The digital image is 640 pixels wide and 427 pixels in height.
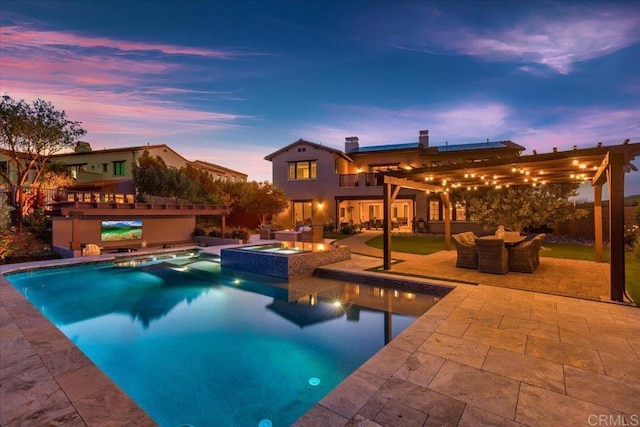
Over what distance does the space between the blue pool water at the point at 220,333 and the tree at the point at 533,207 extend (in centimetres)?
840

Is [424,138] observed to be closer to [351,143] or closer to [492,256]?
[351,143]

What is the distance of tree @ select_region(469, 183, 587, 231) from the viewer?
496 inches

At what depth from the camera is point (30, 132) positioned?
47.4 feet

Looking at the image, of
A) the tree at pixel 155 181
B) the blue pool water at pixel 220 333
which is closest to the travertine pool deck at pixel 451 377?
the blue pool water at pixel 220 333

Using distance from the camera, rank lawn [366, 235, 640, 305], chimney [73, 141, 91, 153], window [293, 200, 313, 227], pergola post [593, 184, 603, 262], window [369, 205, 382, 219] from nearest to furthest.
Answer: lawn [366, 235, 640, 305]
pergola post [593, 184, 603, 262]
window [293, 200, 313, 227]
chimney [73, 141, 91, 153]
window [369, 205, 382, 219]

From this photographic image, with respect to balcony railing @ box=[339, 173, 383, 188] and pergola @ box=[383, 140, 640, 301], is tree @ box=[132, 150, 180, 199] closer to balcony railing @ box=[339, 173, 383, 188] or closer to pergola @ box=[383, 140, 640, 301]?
balcony railing @ box=[339, 173, 383, 188]

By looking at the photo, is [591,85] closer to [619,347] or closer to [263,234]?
[619,347]

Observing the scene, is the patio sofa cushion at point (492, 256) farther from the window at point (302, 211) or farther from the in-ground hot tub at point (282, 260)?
the window at point (302, 211)

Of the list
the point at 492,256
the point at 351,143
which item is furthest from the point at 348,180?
the point at 492,256

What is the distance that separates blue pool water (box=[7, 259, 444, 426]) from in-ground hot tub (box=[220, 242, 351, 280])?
1.48ft

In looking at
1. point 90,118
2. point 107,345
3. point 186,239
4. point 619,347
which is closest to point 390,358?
point 619,347

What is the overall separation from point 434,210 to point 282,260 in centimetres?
1433

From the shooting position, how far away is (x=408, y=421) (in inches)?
98.7

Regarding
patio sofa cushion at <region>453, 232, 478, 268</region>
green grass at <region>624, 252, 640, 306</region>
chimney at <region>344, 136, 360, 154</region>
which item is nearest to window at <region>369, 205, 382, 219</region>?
chimney at <region>344, 136, 360, 154</region>
